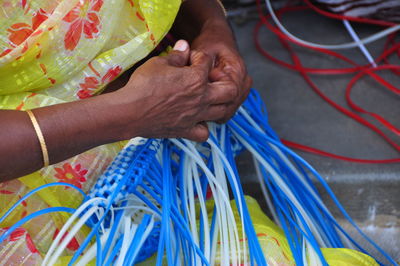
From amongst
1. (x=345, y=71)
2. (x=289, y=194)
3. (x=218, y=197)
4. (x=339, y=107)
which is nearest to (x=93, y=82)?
(x=218, y=197)

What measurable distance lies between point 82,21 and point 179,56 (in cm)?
19

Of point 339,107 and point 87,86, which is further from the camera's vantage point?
point 339,107

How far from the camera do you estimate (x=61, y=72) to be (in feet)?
3.31

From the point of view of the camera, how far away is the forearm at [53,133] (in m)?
0.85

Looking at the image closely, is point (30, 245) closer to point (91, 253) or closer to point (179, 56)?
point (91, 253)

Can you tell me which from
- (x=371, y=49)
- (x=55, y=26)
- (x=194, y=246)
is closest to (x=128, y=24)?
(x=55, y=26)

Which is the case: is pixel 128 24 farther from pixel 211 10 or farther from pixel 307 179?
pixel 307 179

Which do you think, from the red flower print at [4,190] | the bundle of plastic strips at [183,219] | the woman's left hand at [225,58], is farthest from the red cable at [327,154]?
the red flower print at [4,190]

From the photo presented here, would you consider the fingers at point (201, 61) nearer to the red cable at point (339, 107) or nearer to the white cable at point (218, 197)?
the white cable at point (218, 197)

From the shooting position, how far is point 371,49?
181cm

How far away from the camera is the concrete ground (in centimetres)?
141

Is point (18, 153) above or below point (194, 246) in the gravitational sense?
above

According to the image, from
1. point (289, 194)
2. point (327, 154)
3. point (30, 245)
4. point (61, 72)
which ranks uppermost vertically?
point (61, 72)

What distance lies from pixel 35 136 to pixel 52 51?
19 cm
